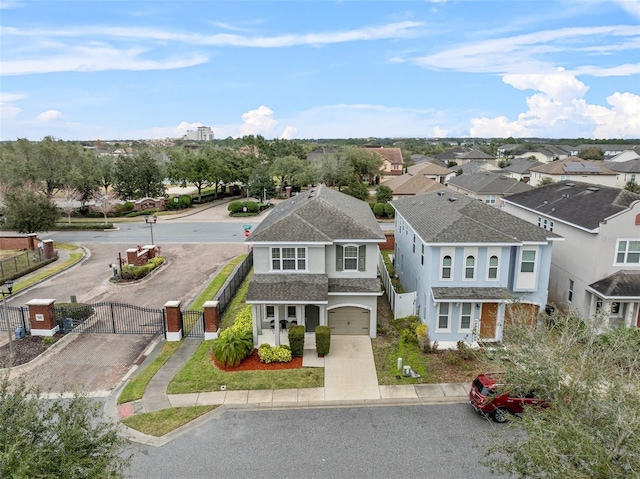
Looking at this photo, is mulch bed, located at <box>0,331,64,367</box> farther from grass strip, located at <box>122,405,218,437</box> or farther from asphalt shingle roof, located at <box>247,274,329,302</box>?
asphalt shingle roof, located at <box>247,274,329,302</box>

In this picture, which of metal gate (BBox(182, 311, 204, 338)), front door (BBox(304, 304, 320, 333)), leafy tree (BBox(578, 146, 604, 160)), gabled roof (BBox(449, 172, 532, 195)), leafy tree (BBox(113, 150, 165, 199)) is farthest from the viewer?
leafy tree (BBox(578, 146, 604, 160))

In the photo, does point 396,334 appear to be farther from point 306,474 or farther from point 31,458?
point 31,458

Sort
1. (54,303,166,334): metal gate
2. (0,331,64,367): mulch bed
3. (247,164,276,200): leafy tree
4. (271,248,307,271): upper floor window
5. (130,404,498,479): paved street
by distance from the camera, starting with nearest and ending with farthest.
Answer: (130,404,498,479): paved street < (0,331,64,367): mulch bed < (271,248,307,271): upper floor window < (54,303,166,334): metal gate < (247,164,276,200): leafy tree

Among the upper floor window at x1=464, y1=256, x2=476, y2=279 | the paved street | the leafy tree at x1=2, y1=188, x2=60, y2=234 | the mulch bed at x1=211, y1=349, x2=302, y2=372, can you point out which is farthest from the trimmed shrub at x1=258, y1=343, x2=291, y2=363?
the leafy tree at x1=2, y1=188, x2=60, y2=234

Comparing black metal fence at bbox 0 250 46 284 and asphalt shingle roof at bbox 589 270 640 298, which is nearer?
asphalt shingle roof at bbox 589 270 640 298

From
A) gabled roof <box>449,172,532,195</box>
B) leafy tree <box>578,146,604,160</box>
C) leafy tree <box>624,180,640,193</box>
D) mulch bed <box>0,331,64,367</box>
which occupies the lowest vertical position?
mulch bed <box>0,331,64,367</box>

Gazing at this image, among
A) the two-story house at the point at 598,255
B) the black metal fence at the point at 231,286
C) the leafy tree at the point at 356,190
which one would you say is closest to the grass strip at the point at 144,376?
the black metal fence at the point at 231,286

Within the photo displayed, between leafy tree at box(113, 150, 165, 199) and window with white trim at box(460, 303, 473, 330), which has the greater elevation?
leafy tree at box(113, 150, 165, 199)
